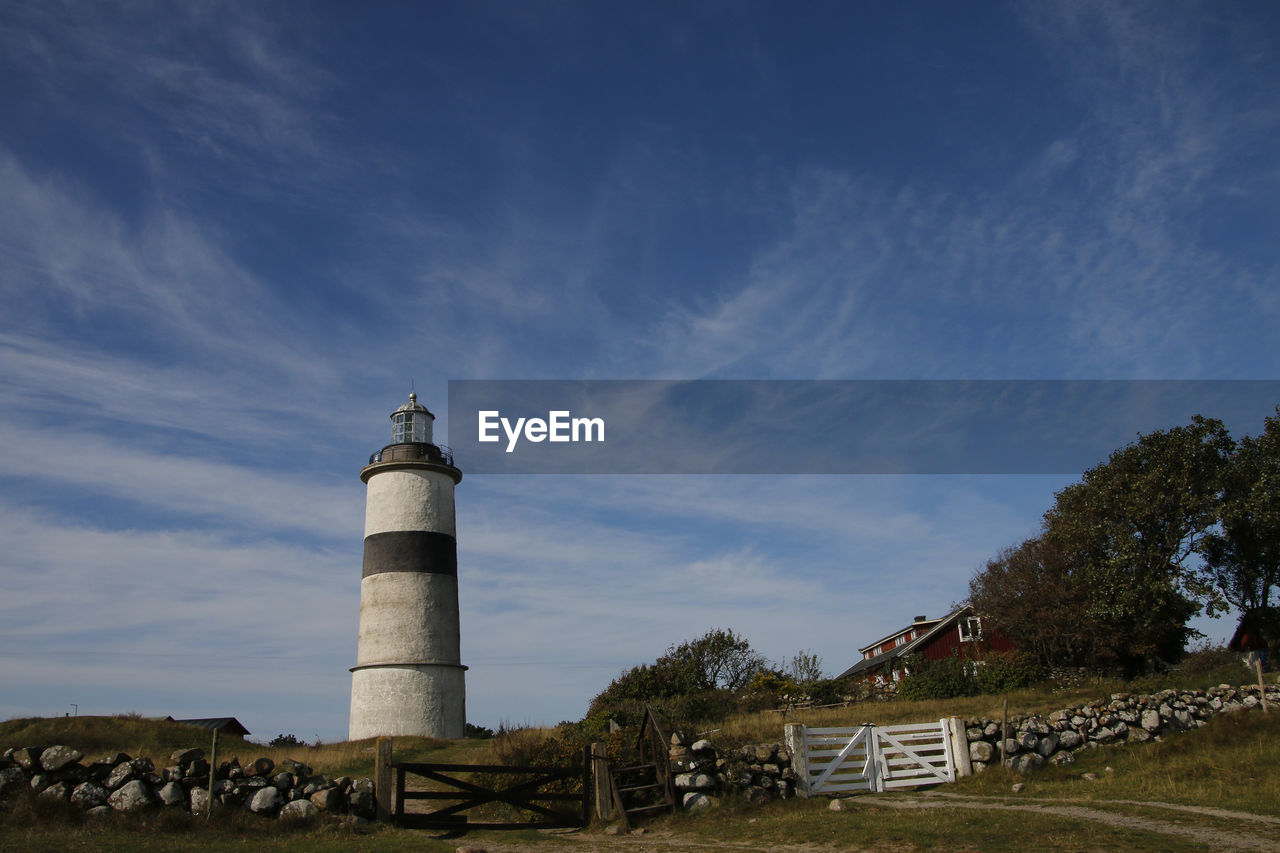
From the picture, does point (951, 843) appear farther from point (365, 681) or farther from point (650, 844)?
point (365, 681)

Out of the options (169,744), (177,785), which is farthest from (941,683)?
(177,785)

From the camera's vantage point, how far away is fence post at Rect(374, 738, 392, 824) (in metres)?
16.4

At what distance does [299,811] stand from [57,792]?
4.01 m

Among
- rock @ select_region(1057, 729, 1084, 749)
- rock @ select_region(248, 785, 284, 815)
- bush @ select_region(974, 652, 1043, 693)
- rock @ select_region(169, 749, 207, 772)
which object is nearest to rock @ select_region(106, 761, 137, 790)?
rock @ select_region(169, 749, 207, 772)

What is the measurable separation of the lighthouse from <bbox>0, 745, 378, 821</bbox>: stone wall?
53.8 ft

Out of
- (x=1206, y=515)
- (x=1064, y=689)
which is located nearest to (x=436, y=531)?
(x=1064, y=689)

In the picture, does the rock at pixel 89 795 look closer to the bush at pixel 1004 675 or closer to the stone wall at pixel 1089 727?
the stone wall at pixel 1089 727

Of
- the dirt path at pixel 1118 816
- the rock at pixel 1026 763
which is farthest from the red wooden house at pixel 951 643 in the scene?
the dirt path at pixel 1118 816

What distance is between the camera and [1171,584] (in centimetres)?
3519

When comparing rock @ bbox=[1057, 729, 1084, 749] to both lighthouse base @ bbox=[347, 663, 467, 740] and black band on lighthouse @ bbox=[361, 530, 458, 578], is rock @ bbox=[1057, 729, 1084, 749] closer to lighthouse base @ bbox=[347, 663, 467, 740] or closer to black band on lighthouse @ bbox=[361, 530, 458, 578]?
lighthouse base @ bbox=[347, 663, 467, 740]

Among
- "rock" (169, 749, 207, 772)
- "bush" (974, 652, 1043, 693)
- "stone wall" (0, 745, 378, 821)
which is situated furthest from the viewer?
"bush" (974, 652, 1043, 693)

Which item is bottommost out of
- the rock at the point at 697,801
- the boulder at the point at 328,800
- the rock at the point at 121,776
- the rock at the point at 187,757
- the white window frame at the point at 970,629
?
the rock at the point at 697,801

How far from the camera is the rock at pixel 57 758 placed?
1532 cm

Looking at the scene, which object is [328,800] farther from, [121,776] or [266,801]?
[121,776]
